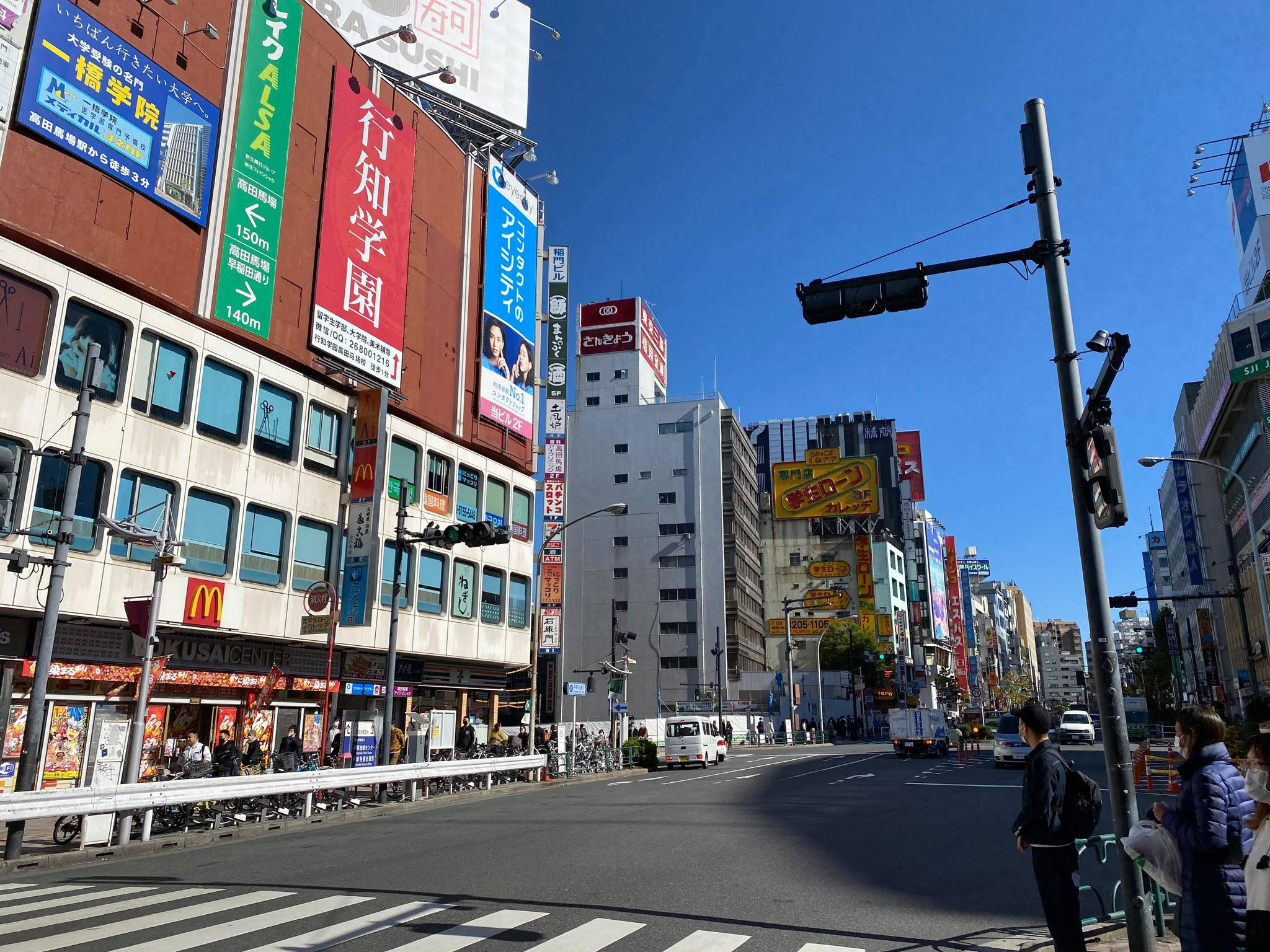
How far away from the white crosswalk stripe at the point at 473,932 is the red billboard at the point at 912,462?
12353 centimetres

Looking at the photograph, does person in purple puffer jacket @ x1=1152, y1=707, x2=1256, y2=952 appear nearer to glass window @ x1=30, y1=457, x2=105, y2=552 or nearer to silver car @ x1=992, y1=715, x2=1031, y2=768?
glass window @ x1=30, y1=457, x2=105, y2=552

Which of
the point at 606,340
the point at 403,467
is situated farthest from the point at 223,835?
the point at 606,340

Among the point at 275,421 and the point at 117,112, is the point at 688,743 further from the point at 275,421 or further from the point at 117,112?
the point at 117,112

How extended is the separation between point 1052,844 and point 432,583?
29.7 metres

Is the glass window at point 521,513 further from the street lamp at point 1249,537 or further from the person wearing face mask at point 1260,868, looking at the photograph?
the person wearing face mask at point 1260,868

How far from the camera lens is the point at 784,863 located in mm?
11188

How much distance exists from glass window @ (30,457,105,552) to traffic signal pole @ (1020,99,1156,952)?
2042 centimetres


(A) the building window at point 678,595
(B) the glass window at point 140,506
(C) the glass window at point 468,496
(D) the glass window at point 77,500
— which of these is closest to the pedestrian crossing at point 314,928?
(D) the glass window at point 77,500

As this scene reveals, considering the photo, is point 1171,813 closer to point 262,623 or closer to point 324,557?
point 262,623

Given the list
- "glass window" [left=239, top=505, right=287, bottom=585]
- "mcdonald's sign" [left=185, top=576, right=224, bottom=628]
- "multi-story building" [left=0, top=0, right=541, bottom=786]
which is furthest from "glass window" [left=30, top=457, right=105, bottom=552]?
"glass window" [left=239, top=505, right=287, bottom=585]

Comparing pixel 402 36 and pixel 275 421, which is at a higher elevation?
pixel 402 36

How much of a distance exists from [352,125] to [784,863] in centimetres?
2957

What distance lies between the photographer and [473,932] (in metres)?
7.44

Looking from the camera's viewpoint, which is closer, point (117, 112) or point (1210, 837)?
point (1210, 837)
